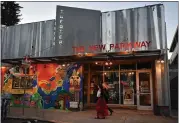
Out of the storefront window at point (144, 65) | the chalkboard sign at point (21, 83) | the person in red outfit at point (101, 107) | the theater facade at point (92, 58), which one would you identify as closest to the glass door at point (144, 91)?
the theater facade at point (92, 58)

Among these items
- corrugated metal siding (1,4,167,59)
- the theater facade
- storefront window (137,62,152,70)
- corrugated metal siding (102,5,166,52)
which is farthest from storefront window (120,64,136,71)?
corrugated metal siding (102,5,166,52)

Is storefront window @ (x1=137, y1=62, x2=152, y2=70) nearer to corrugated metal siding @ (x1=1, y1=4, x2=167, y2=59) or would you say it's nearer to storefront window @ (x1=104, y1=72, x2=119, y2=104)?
storefront window @ (x1=104, y1=72, x2=119, y2=104)

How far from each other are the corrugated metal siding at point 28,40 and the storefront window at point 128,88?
5271 mm

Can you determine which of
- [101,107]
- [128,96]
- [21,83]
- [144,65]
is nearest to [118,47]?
[144,65]

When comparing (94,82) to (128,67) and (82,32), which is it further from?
(82,32)

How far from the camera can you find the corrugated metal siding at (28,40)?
15211 mm

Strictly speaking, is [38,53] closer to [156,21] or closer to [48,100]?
[48,100]

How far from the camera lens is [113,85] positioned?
50.0ft

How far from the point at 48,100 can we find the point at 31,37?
4689 mm

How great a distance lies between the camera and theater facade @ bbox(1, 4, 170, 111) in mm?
12727

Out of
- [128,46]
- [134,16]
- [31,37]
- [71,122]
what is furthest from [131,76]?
[31,37]

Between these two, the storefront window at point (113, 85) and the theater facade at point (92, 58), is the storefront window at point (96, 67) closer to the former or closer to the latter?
the theater facade at point (92, 58)

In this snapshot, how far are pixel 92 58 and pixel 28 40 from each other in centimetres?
509

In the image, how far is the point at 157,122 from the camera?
9961 mm
